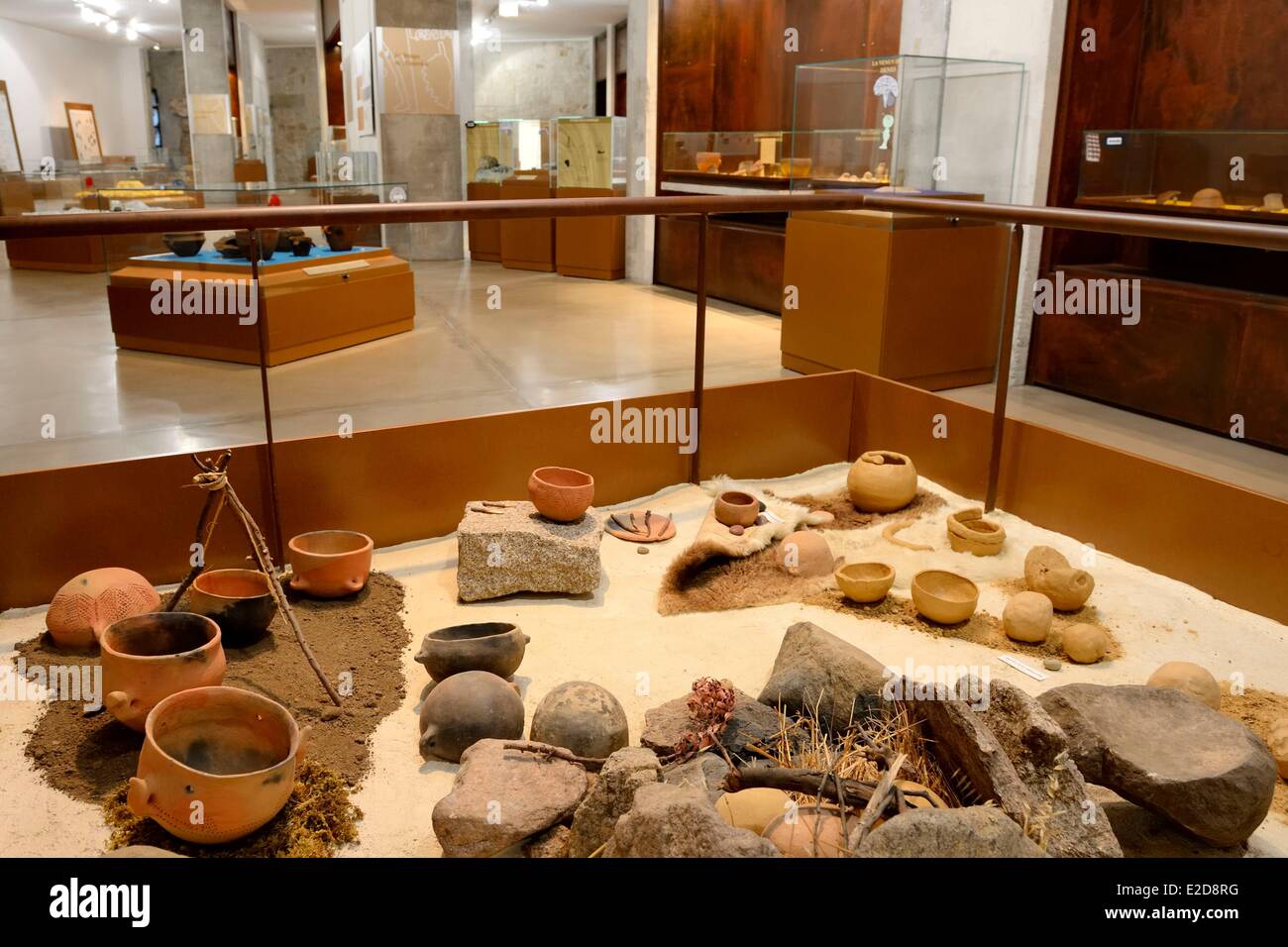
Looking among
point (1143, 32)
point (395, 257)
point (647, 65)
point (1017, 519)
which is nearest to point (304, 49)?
point (647, 65)

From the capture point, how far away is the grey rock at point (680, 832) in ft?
5.34

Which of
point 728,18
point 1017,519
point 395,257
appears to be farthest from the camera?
point 728,18

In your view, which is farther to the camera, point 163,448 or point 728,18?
point 728,18

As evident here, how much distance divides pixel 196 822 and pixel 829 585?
75.7 inches

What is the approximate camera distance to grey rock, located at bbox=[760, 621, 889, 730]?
2.38 m

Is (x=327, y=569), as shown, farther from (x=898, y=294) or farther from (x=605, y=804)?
(x=898, y=294)

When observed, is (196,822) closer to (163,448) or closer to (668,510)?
(668,510)

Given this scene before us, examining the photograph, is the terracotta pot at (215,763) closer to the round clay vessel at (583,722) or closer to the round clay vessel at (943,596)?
the round clay vessel at (583,722)

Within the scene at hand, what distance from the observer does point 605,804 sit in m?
1.94

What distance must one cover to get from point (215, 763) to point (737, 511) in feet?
6.08

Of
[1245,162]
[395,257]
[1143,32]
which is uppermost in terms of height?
[1143,32]

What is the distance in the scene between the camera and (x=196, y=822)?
6.33 feet

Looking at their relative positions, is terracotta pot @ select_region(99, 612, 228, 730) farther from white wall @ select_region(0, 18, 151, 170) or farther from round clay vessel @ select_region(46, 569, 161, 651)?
white wall @ select_region(0, 18, 151, 170)

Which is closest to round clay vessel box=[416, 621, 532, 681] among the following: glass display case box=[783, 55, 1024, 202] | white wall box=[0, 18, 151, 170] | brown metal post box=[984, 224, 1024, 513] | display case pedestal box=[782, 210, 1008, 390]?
brown metal post box=[984, 224, 1024, 513]
